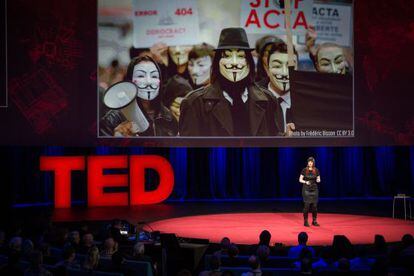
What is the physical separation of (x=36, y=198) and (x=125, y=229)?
7.78 metres

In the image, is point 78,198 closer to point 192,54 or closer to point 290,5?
point 192,54

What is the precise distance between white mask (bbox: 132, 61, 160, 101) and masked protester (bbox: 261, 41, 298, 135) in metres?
2.21

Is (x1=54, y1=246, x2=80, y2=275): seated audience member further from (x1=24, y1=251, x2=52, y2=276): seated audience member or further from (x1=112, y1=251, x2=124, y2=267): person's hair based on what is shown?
(x1=24, y1=251, x2=52, y2=276): seated audience member

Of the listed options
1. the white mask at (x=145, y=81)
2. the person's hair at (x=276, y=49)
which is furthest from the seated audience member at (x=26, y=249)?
the person's hair at (x=276, y=49)

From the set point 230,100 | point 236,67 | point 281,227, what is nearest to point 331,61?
point 236,67

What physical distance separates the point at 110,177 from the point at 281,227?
5.27m

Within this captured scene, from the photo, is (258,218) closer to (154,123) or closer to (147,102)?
(154,123)

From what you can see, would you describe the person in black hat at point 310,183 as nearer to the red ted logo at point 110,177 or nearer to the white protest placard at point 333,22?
the white protest placard at point 333,22

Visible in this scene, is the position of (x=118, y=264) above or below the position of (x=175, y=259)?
above

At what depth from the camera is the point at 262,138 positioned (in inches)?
544

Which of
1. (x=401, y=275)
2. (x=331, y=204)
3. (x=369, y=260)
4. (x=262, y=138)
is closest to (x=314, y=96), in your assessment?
(x=262, y=138)

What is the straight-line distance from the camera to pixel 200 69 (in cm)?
1364

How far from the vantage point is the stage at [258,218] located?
475 inches

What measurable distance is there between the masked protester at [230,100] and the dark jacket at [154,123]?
225 millimetres
